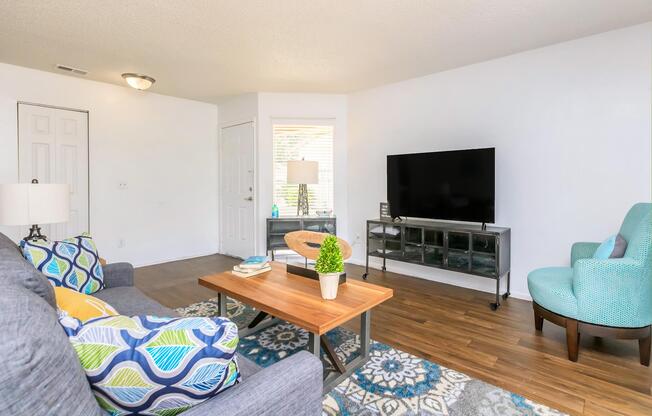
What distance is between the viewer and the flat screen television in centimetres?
336

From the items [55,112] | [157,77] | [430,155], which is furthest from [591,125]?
[55,112]

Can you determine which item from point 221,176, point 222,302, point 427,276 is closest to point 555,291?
point 427,276

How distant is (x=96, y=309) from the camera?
1.31 m

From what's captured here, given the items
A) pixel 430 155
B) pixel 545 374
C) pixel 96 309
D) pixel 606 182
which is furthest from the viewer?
pixel 430 155

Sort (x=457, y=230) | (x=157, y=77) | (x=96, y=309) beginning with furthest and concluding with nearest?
1. (x=157, y=77)
2. (x=457, y=230)
3. (x=96, y=309)

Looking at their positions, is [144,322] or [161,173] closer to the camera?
[144,322]

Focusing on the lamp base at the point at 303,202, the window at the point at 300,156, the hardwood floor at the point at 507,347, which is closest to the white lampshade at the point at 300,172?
the lamp base at the point at 303,202

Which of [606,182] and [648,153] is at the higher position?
[648,153]

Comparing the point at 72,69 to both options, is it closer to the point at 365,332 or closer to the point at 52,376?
the point at 365,332

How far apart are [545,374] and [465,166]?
6.62 feet

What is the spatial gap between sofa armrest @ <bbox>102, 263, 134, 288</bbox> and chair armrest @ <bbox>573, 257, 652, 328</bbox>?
2994 mm

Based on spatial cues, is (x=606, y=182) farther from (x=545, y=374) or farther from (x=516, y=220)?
(x=545, y=374)

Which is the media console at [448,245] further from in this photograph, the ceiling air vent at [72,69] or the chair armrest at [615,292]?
the ceiling air vent at [72,69]

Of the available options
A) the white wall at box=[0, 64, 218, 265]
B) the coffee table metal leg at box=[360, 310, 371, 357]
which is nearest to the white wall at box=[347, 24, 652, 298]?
the coffee table metal leg at box=[360, 310, 371, 357]
